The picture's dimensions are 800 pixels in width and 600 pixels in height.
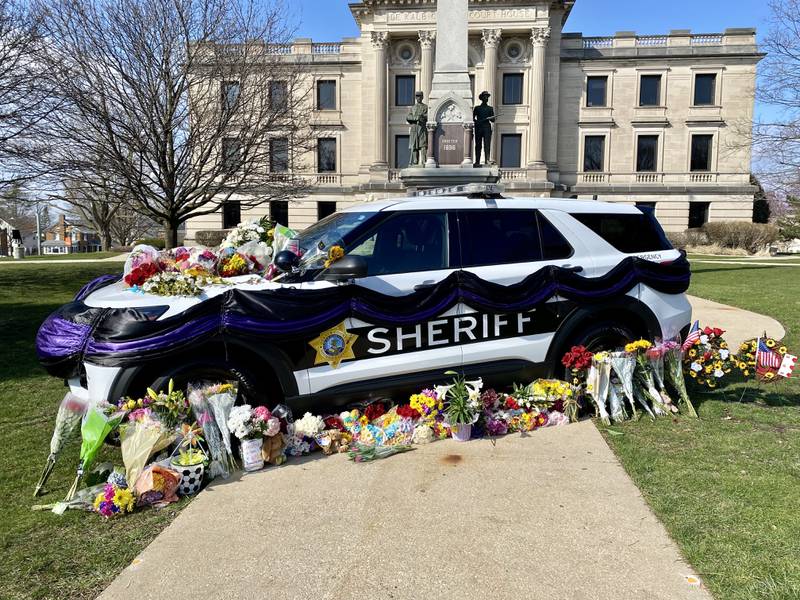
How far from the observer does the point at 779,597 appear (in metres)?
2.58

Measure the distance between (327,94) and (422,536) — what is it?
4381 cm

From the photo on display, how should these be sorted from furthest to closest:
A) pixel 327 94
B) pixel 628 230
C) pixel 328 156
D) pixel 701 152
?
1. pixel 328 156
2. pixel 327 94
3. pixel 701 152
4. pixel 628 230

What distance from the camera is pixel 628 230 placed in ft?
18.5

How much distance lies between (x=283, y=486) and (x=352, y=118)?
41769mm

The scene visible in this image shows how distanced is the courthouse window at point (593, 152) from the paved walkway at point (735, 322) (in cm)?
3259

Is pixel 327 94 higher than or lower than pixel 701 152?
higher

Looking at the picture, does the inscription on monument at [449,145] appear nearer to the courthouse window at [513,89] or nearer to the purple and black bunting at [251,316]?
the purple and black bunting at [251,316]

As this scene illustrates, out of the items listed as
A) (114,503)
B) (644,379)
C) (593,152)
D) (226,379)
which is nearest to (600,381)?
(644,379)

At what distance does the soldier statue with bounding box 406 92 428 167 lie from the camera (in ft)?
62.9

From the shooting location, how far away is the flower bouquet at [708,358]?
5.28m

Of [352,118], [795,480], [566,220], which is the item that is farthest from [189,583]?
[352,118]

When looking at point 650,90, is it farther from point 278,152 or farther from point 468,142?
point 278,152

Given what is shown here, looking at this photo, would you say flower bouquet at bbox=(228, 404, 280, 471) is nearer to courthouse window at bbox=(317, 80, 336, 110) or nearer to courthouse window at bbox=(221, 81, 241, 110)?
courthouse window at bbox=(221, 81, 241, 110)

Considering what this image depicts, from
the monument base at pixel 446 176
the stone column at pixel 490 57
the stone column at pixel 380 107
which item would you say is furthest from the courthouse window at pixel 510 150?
the monument base at pixel 446 176
